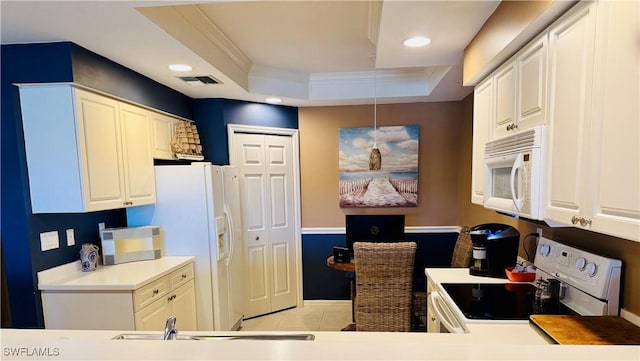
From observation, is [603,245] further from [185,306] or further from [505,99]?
[185,306]

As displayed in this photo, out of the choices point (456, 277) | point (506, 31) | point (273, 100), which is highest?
point (273, 100)

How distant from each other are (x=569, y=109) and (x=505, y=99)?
551 millimetres

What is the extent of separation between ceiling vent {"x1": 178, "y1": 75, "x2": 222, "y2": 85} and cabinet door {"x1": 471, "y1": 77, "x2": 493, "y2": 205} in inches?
83.0

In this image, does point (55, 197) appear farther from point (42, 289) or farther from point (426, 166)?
point (426, 166)

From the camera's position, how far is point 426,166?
370 centimetres

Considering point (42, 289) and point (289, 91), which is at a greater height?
point (289, 91)

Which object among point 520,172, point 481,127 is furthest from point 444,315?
point 481,127

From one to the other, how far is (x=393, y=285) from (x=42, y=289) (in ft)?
8.04

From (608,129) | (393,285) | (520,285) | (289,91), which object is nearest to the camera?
(608,129)

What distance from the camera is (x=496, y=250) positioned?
203 centimetres

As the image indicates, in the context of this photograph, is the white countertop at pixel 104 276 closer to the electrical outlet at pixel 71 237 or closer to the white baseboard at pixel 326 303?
the electrical outlet at pixel 71 237

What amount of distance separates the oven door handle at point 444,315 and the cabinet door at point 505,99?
3.38 ft

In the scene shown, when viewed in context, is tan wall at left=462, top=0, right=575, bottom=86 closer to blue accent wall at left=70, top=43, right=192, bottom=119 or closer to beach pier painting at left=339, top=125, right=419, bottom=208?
beach pier painting at left=339, top=125, right=419, bottom=208

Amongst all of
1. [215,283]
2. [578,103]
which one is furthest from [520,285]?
[215,283]
